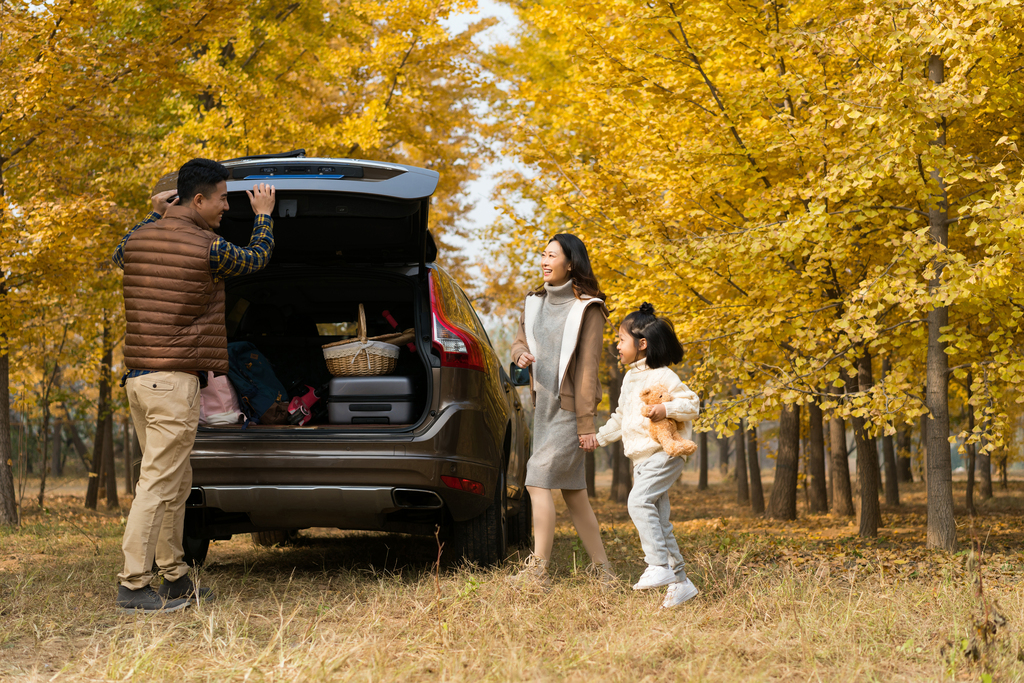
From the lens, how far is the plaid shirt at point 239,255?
3998 mm

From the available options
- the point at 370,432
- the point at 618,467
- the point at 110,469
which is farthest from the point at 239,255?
the point at 618,467

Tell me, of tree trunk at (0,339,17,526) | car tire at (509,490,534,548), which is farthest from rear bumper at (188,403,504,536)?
tree trunk at (0,339,17,526)

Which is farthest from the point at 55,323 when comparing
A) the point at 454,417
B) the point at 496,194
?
Answer: the point at 454,417

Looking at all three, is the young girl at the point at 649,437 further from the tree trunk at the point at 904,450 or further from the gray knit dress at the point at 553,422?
the tree trunk at the point at 904,450

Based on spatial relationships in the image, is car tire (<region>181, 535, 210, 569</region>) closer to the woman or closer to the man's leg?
the man's leg

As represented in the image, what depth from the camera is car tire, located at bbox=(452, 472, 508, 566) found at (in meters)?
4.55

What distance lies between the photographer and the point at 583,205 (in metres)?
8.85


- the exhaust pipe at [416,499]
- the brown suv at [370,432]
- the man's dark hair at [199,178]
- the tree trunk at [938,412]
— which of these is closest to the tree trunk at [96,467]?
the brown suv at [370,432]

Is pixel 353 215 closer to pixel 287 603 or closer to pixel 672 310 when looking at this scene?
pixel 287 603

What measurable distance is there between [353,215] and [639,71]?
15.5ft

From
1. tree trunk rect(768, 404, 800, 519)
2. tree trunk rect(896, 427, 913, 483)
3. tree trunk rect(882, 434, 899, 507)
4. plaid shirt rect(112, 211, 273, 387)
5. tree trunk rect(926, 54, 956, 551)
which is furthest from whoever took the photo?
tree trunk rect(896, 427, 913, 483)

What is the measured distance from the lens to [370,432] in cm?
417

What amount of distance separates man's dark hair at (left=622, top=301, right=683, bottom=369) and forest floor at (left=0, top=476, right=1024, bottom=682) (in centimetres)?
113

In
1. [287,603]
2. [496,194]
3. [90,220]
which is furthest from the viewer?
[496,194]
